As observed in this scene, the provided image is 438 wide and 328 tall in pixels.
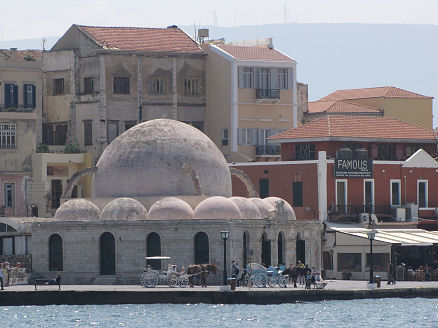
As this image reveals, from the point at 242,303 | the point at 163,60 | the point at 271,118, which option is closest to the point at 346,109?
the point at 271,118

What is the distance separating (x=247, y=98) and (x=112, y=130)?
296 inches

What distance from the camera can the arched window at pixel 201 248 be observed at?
6166 centimetres

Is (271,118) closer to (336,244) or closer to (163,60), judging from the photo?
(163,60)

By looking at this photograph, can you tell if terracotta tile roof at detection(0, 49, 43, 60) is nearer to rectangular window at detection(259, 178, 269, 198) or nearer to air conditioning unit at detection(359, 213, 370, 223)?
rectangular window at detection(259, 178, 269, 198)

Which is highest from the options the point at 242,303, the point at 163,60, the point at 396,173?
the point at 163,60

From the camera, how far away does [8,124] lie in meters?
76.2

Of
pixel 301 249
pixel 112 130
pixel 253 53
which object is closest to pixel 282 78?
pixel 253 53

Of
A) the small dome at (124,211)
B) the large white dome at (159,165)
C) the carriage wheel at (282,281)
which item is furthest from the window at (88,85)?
the carriage wheel at (282,281)

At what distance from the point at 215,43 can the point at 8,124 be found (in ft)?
51.2

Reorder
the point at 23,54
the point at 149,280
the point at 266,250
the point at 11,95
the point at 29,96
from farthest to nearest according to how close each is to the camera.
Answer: the point at 23,54 → the point at 29,96 → the point at 11,95 → the point at 266,250 → the point at 149,280

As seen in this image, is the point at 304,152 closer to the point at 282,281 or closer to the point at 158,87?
the point at 158,87

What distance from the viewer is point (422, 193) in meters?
75.3

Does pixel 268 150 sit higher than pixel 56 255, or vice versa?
pixel 268 150

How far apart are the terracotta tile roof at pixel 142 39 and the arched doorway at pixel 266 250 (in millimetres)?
20809
